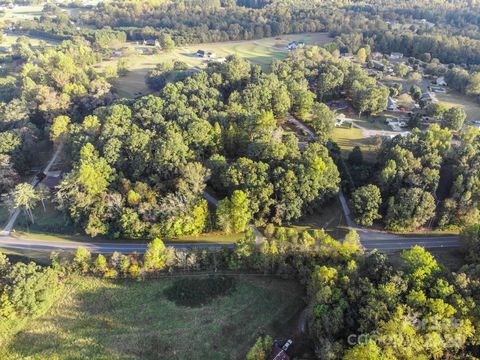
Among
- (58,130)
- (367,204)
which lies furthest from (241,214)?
(58,130)

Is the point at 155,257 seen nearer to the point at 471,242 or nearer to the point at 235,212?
the point at 235,212

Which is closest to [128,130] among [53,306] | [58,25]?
[53,306]

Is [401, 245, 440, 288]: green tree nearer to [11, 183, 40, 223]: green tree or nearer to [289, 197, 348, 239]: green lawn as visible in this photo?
[289, 197, 348, 239]: green lawn

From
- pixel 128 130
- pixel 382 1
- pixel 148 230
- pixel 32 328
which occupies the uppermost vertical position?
pixel 382 1

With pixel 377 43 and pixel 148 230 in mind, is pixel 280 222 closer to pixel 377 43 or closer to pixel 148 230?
pixel 148 230

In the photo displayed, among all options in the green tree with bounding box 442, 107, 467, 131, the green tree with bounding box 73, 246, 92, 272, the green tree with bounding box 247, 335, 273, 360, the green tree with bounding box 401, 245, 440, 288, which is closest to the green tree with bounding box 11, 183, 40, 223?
the green tree with bounding box 73, 246, 92, 272
